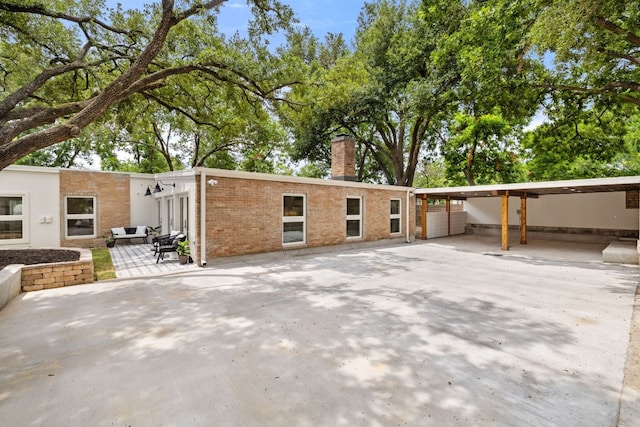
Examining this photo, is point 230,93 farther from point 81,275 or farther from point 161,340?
point 161,340

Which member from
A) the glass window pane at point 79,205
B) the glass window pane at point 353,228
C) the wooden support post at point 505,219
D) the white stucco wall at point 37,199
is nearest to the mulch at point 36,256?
the white stucco wall at point 37,199

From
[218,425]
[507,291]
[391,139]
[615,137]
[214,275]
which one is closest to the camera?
[218,425]

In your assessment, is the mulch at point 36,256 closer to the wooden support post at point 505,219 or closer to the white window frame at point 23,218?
the white window frame at point 23,218

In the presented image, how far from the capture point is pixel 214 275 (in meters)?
7.08

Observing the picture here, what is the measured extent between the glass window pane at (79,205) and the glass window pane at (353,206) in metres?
9.93

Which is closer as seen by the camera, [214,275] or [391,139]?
[214,275]

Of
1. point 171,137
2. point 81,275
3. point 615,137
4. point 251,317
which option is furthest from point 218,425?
point 171,137

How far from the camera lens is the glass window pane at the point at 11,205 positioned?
31.0 ft

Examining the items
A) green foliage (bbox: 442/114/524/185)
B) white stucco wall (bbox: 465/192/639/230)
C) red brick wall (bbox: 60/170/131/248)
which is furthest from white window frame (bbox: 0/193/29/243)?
green foliage (bbox: 442/114/524/185)

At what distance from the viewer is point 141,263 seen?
8.48 m

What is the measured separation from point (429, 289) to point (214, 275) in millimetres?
4823

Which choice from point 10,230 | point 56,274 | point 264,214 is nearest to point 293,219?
point 264,214

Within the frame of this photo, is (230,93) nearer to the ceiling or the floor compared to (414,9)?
nearer to the floor

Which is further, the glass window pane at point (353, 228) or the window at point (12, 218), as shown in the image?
the glass window pane at point (353, 228)
